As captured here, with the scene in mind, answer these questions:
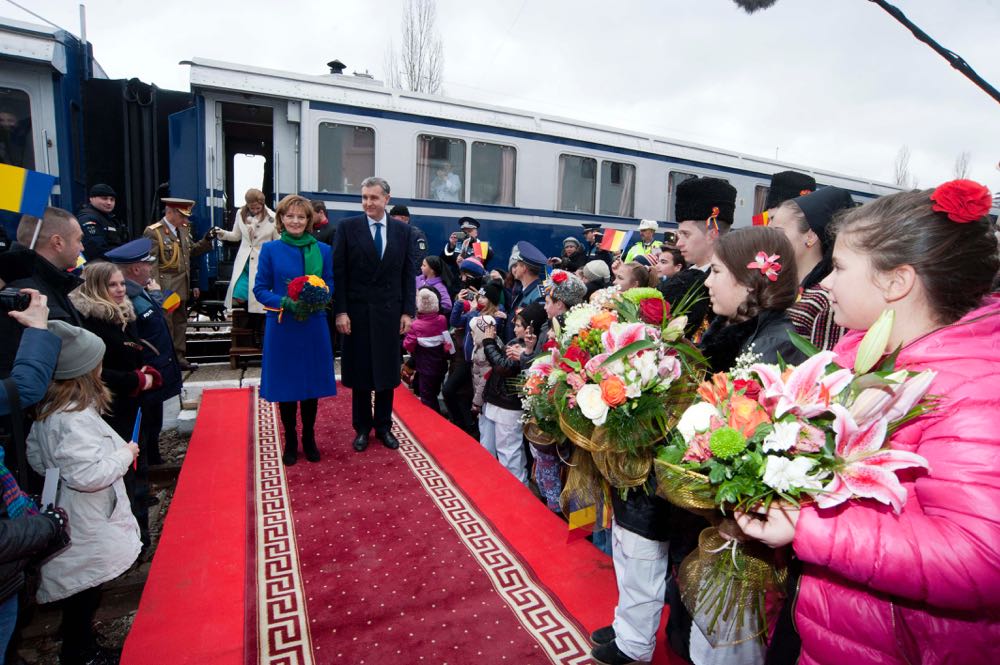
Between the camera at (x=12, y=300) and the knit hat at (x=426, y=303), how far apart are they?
3186mm

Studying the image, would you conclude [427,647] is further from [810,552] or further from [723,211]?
[723,211]

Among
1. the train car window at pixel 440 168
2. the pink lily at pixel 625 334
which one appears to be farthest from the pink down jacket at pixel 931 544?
the train car window at pixel 440 168

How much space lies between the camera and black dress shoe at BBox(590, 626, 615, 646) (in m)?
2.15

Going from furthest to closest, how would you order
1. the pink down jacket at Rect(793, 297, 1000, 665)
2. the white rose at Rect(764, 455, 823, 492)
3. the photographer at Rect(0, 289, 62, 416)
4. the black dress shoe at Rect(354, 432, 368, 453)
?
the black dress shoe at Rect(354, 432, 368, 453) → the photographer at Rect(0, 289, 62, 416) → the white rose at Rect(764, 455, 823, 492) → the pink down jacket at Rect(793, 297, 1000, 665)

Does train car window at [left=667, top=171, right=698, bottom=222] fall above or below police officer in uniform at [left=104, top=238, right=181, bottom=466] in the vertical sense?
above

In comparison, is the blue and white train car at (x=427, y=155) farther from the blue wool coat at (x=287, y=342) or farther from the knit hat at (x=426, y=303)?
the blue wool coat at (x=287, y=342)

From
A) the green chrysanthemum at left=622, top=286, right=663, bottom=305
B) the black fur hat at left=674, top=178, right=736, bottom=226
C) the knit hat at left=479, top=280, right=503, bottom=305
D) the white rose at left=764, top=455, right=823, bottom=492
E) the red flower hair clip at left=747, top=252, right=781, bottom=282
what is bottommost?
the white rose at left=764, top=455, right=823, bottom=492

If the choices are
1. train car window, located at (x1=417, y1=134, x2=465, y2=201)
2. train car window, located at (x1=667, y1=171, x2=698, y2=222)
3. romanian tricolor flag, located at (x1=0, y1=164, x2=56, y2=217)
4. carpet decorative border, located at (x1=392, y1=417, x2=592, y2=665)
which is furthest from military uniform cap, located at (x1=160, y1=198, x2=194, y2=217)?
train car window, located at (x1=667, y1=171, x2=698, y2=222)

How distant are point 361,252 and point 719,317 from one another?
106 inches

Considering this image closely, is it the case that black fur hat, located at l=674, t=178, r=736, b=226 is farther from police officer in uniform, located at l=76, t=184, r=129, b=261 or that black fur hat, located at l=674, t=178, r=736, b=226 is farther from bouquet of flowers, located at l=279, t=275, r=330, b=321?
police officer in uniform, located at l=76, t=184, r=129, b=261

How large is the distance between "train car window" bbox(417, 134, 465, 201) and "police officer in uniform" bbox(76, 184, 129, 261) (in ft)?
12.3

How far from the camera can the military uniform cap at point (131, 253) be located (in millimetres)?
3777

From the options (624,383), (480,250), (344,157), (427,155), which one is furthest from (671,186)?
(624,383)

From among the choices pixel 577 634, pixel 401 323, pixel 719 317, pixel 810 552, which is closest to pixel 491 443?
pixel 401 323
